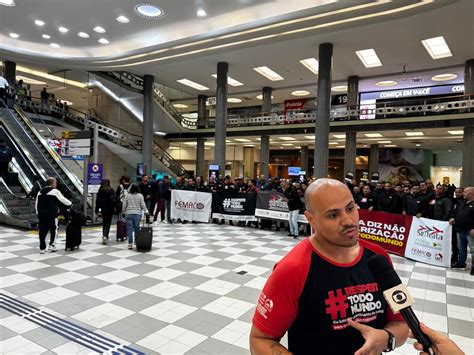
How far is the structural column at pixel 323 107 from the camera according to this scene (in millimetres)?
14969

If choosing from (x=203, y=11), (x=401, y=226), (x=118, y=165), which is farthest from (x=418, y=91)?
(x=118, y=165)

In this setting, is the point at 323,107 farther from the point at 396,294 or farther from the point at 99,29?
the point at 396,294

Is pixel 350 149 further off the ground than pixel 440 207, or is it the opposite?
pixel 350 149

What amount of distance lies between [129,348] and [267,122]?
19234mm

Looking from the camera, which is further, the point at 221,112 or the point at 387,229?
the point at 221,112

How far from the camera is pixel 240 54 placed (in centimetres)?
1672

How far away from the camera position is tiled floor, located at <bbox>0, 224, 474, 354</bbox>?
10.7 ft

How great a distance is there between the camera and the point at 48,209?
21.1ft

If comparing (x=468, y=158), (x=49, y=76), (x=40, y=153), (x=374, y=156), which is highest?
(x=49, y=76)

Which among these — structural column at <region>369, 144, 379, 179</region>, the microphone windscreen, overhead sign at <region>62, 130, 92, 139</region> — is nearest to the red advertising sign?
the microphone windscreen

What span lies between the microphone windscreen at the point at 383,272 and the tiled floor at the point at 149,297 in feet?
7.62

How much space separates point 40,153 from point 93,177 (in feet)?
12.1

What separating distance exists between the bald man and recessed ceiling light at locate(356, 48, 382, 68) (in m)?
16.9

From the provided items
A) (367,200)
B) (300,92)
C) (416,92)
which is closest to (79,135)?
(367,200)
